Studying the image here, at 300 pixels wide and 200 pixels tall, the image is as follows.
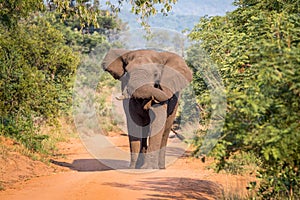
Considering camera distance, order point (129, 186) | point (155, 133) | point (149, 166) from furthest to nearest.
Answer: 1. point (155, 133)
2. point (149, 166)
3. point (129, 186)

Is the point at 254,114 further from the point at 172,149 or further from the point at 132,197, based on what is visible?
the point at 172,149

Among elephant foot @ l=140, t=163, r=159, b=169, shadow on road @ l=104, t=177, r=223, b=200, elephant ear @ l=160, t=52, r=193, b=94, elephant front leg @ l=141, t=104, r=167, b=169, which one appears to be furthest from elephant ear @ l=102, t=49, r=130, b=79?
shadow on road @ l=104, t=177, r=223, b=200

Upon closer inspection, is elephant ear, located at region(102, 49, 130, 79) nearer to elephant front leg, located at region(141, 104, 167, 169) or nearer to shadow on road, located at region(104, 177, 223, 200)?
elephant front leg, located at region(141, 104, 167, 169)

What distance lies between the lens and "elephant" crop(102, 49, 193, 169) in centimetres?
1307

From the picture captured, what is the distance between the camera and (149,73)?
1366 cm

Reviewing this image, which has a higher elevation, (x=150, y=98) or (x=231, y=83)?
(x=150, y=98)

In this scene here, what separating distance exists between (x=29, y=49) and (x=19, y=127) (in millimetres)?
3744

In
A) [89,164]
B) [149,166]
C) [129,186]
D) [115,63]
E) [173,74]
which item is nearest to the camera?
[129,186]

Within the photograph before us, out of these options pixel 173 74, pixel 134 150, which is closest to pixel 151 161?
pixel 134 150

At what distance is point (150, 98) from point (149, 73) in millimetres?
885

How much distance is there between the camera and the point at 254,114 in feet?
20.2

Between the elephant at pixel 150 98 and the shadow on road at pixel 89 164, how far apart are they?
2.94 ft

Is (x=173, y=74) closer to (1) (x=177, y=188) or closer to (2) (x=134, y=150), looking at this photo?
(2) (x=134, y=150)

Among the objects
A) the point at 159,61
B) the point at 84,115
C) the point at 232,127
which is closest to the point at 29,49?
the point at 159,61
